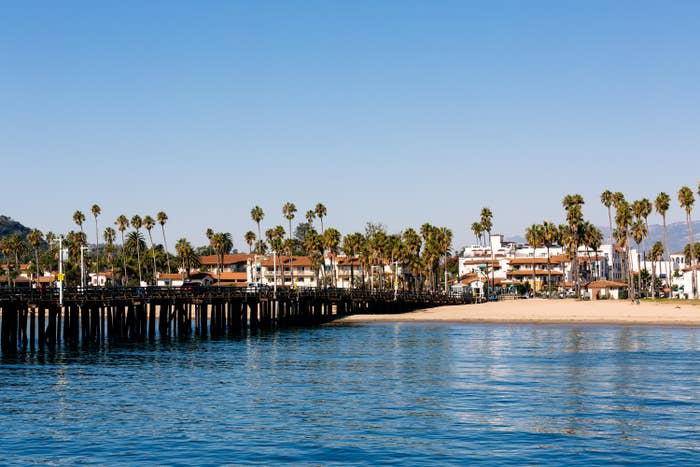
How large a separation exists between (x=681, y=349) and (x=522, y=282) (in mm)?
118037

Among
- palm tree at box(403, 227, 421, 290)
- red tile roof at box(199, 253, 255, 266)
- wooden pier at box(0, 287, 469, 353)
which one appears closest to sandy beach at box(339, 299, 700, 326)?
wooden pier at box(0, 287, 469, 353)

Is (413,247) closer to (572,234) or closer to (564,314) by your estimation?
(572,234)

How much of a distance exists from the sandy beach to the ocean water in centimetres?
3584

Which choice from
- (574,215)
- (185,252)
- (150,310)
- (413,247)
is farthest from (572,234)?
(150,310)

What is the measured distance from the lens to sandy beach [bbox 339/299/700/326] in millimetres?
104312

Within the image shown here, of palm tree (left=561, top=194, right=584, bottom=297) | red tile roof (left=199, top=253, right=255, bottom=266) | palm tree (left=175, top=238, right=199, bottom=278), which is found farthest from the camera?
red tile roof (left=199, top=253, right=255, bottom=266)

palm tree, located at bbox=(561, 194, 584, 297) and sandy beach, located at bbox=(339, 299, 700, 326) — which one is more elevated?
palm tree, located at bbox=(561, 194, 584, 297)

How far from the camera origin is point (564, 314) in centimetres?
11462

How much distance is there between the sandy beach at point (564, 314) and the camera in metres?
104

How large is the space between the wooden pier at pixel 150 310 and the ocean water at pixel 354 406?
18.0 ft

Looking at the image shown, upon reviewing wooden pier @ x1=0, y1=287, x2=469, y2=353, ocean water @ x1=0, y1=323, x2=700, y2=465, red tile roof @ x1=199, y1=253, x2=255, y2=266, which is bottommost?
ocean water @ x1=0, y1=323, x2=700, y2=465

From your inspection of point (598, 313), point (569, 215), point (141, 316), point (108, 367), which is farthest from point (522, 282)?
point (108, 367)

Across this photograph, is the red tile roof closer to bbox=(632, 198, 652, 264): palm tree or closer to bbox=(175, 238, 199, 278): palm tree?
bbox=(175, 238, 199, 278): palm tree

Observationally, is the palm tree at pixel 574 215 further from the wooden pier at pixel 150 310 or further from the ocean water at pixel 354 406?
the ocean water at pixel 354 406
